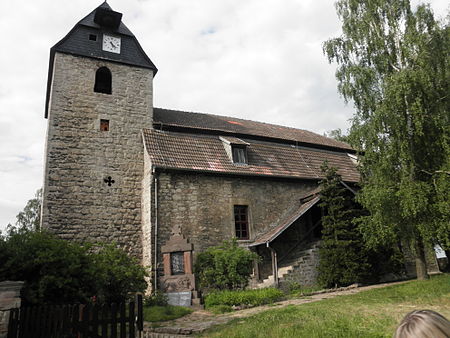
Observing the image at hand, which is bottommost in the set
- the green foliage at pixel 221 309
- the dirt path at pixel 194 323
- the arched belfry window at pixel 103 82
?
the dirt path at pixel 194 323

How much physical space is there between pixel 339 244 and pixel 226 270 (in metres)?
4.51

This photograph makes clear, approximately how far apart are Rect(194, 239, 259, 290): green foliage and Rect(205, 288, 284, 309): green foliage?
3.18 feet

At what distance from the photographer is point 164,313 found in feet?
35.1

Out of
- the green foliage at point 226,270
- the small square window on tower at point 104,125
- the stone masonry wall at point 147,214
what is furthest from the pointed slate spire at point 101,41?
the green foliage at point 226,270

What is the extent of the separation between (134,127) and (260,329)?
1211cm

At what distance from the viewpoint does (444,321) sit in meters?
1.52

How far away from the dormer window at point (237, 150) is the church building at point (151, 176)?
5cm

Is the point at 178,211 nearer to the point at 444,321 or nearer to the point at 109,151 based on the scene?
the point at 109,151

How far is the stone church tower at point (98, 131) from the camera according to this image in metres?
14.6

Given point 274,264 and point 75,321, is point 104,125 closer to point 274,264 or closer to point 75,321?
point 274,264

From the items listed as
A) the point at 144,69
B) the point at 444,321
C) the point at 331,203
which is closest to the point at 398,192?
the point at 331,203

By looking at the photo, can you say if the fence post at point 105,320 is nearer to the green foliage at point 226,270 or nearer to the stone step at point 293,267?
the green foliage at point 226,270

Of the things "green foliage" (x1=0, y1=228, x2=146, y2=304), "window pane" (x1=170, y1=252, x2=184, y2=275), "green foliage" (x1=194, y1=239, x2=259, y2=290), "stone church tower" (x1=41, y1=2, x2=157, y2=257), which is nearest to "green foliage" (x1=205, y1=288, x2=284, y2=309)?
"green foliage" (x1=194, y1=239, x2=259, y2=290)

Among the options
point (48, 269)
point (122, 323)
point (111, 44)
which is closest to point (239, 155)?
point (111, 44)
